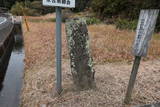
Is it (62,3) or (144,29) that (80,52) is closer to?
(62,3)

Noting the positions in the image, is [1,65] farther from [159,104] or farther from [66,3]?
[159,104]

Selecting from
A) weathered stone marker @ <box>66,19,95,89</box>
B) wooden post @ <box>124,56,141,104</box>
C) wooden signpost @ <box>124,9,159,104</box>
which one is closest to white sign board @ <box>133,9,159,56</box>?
wooden signpost @ <box>124,9,159,104</box>

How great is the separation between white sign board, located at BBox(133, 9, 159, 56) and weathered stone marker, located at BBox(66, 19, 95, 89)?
95cm

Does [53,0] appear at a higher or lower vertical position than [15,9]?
higher

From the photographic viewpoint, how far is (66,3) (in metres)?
3.04

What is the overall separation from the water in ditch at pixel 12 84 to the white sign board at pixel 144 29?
2.62 metres

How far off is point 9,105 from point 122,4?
14849 mm

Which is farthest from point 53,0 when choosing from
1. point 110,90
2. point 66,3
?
point 110,90

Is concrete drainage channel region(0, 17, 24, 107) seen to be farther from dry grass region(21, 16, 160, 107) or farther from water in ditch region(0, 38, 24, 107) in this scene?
dry grass region(21, 16, 160, 107)

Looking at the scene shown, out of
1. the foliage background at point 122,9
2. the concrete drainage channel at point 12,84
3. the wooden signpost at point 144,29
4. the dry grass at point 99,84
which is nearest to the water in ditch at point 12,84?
the concrete drainage channel at point 12,84

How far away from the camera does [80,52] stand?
141 inches

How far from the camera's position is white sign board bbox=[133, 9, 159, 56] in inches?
110

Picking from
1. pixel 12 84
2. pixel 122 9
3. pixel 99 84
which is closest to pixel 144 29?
pixel 99 84

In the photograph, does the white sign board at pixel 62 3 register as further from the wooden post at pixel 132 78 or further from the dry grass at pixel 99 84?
the dry grass at pixel 99 84
